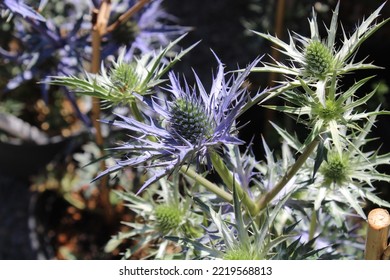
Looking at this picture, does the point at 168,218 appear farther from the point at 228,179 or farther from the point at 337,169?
the point at 337,169

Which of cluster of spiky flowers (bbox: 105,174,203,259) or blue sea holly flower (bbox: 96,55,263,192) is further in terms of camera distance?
cluster of spiky flowers (bbox: 105,174,203,259)

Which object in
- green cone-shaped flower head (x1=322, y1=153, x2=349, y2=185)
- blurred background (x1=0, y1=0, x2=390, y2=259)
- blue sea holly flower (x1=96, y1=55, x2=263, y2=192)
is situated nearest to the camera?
blue sea holly flower (x1=96, y1=55, x2=263, y2=192)

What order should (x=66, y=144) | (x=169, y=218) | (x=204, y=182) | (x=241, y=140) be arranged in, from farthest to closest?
1. (x=66, y=144)
2. (x=169, y=218)
3. (x=204, y=182)
4. (x=241, y=140)

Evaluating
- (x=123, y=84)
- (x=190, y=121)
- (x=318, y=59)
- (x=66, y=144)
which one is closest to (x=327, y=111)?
(x=318, y=59)

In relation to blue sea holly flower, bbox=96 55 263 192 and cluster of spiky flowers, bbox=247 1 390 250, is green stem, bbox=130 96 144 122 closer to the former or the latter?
blue sea holly flower, bbox=96 55 263 192

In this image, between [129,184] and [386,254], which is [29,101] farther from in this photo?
[386,254]

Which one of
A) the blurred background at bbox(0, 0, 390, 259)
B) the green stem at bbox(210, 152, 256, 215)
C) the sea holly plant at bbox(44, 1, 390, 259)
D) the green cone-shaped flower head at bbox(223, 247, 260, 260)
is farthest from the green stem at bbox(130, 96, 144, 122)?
the blurred background at bbox(0, 0, 390, 259)
